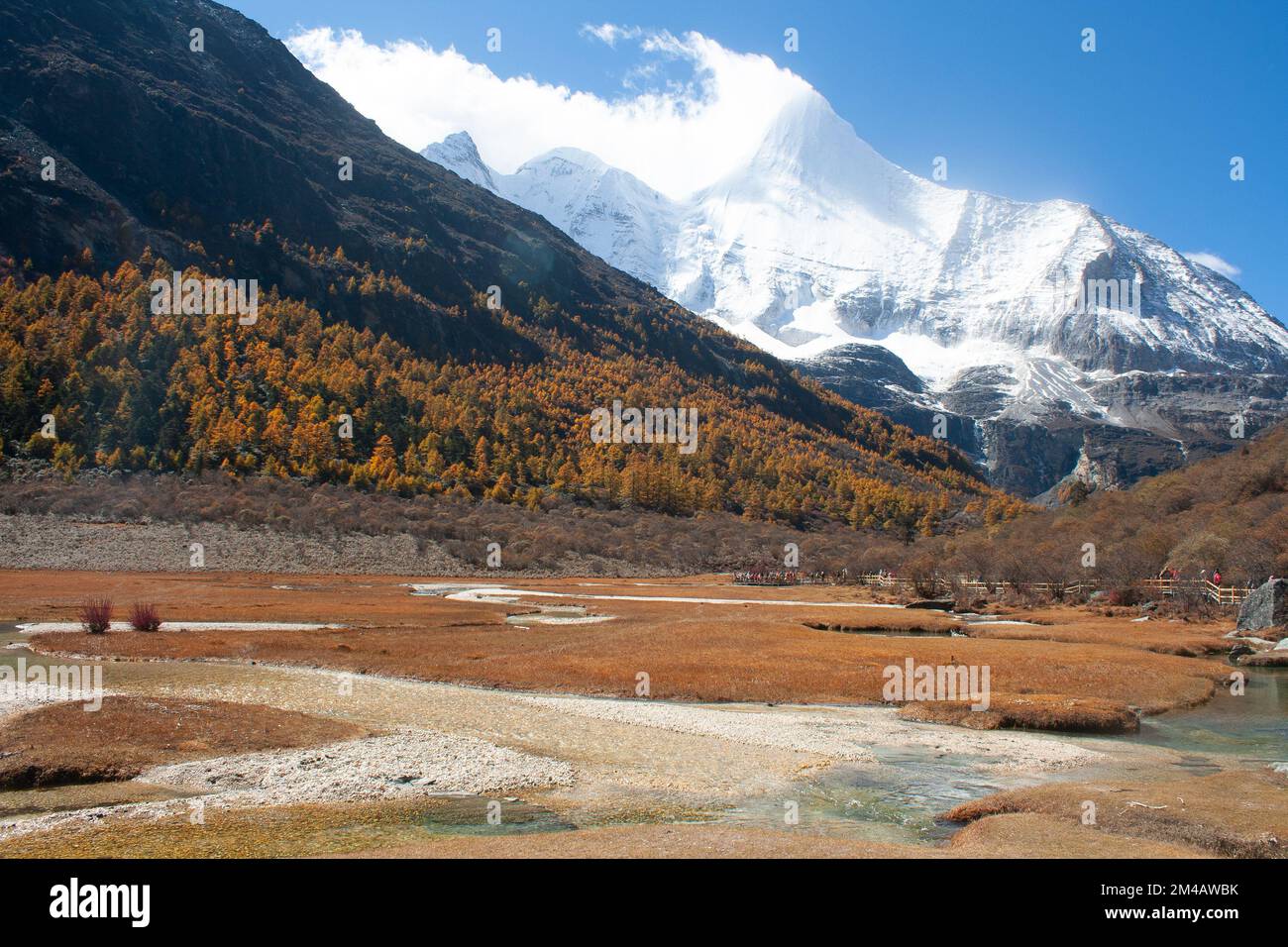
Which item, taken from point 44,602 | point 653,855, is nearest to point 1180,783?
point 653,855

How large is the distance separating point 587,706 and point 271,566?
95486 mm

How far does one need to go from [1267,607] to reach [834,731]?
47197 mm

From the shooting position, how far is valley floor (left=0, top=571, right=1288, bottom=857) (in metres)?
16.9

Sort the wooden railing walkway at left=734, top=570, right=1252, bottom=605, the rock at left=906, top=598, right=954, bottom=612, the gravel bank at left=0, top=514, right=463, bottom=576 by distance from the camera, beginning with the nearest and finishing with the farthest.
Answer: the wooden railing walkway at left=734, top=570, right=1252, bottom=605
the rock at left=906, top=598, right=954, bottom=612
the gravel bank at left=0, top=514, right=463, bottom=576

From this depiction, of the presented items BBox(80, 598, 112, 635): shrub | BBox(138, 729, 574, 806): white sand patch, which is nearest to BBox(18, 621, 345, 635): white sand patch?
BBox(80, 598, 112, 635): shrub

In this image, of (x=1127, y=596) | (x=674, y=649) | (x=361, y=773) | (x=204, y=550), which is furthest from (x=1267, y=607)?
(x=204, y=550)

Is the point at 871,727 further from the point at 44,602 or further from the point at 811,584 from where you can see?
the point at 811,584

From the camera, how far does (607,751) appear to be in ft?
86.9

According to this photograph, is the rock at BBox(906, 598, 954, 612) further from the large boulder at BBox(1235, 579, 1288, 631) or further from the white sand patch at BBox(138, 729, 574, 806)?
the white sand patch at BBox(138, 729, 574, 806)

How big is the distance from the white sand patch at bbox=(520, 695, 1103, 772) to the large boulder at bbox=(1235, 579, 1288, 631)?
40055 mm

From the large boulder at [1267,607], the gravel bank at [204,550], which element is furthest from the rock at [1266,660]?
the gravel bank at [204,550]

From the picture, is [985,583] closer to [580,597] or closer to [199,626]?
[580,597]

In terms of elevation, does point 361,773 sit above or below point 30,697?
below
